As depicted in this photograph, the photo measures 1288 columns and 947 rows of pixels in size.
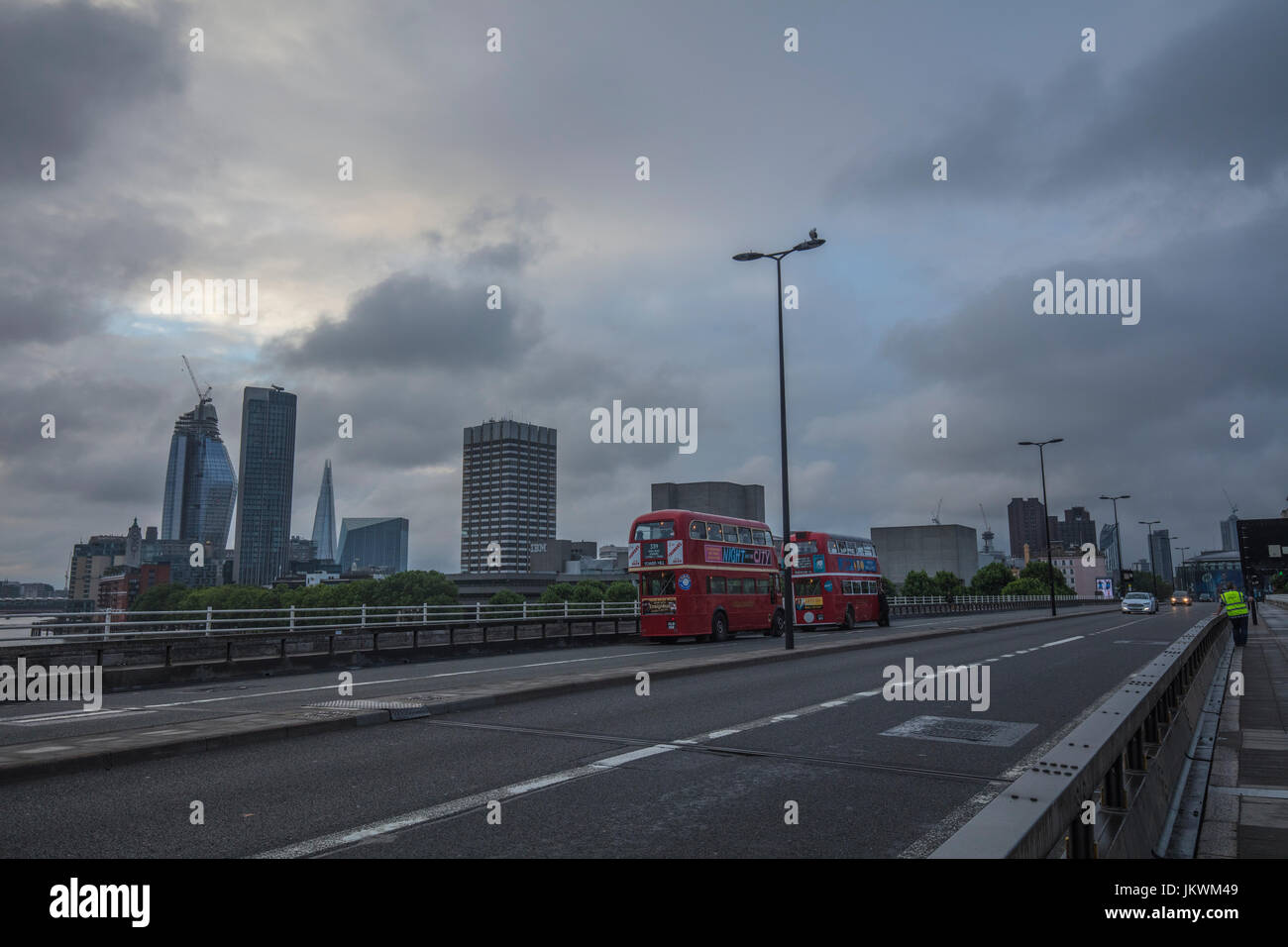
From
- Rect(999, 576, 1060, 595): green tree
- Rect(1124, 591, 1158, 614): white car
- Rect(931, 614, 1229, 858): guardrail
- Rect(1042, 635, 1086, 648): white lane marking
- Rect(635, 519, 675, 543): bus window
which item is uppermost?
Rect(635, 519, 675, 543): bus window

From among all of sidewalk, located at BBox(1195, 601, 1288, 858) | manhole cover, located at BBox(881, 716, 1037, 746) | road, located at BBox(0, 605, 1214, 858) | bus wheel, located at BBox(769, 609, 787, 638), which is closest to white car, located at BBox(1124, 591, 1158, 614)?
bus wheel, located at BBox(769, 609, 787, 638)

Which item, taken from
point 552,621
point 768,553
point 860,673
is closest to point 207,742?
point 860,673

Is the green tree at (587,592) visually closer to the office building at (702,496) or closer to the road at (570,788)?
the office building at (702,496)

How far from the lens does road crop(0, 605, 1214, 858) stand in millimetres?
5164

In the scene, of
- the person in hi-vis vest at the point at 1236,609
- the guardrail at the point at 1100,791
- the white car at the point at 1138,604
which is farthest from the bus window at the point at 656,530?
the white car at the point at 1138,604

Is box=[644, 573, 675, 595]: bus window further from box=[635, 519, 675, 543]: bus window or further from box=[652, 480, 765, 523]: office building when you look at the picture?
box=[652, 480, 765, 523]: office building

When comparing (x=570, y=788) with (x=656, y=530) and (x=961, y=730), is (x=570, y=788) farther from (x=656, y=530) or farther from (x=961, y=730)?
(x=656, y=530)

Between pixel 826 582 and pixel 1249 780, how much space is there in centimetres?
3136

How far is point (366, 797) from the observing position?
20.7 feet

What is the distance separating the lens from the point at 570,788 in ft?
21.7
